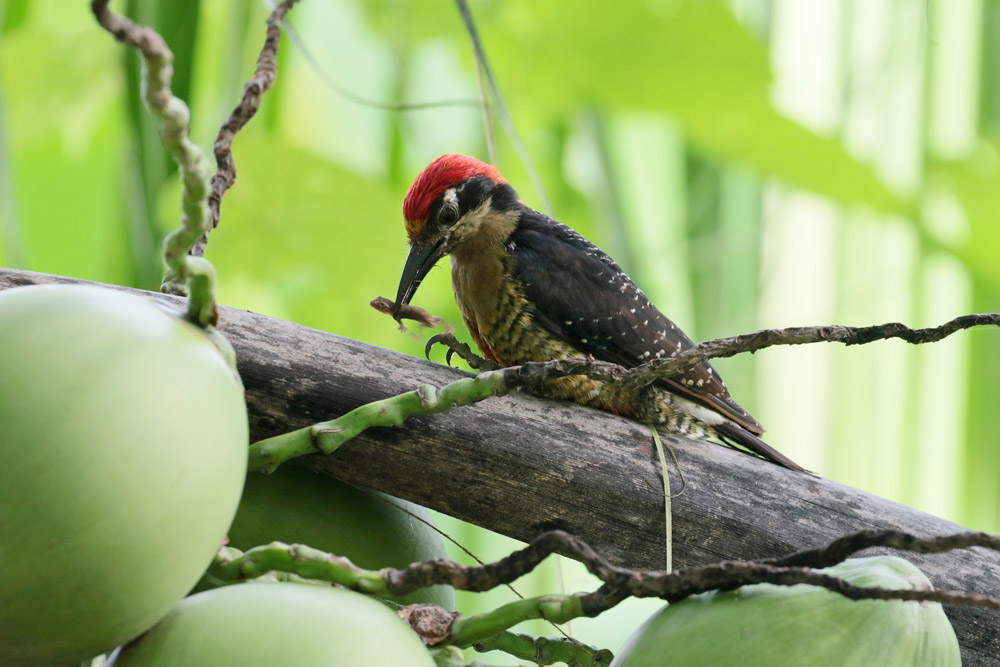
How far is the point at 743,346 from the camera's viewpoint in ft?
1.08

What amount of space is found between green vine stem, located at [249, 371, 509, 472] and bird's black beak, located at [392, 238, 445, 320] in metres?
0.44

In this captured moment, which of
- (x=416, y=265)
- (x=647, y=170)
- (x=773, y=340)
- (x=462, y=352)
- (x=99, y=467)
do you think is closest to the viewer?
(x=99, y=467)

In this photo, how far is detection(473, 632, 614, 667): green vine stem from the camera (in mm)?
311

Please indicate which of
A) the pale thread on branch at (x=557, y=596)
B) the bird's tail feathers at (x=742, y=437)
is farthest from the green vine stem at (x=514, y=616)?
the bird's tail feathers at (x=742, y=437)

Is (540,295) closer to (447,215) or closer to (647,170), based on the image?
(447,215)

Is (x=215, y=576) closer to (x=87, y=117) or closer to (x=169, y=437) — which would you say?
(x=169, y=437)

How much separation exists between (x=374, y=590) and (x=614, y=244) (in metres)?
0.56

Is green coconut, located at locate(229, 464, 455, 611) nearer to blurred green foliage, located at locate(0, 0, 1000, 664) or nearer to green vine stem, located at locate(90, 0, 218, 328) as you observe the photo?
green vine stem, located at locate(90, 0, 218, 328)

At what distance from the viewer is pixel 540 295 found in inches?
31.0

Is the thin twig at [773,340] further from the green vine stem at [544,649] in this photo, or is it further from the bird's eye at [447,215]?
the bird's eye at [447,215]

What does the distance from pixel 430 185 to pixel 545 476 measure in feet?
1.63

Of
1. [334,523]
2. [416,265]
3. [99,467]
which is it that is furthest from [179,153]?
[416,265]

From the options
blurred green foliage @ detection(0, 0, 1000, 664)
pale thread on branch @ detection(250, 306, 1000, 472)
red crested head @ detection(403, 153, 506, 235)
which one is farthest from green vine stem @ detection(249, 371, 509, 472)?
red crested head @ detection(403, 153, 506, 235)

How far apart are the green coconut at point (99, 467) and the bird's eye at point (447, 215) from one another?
2.06 ft
